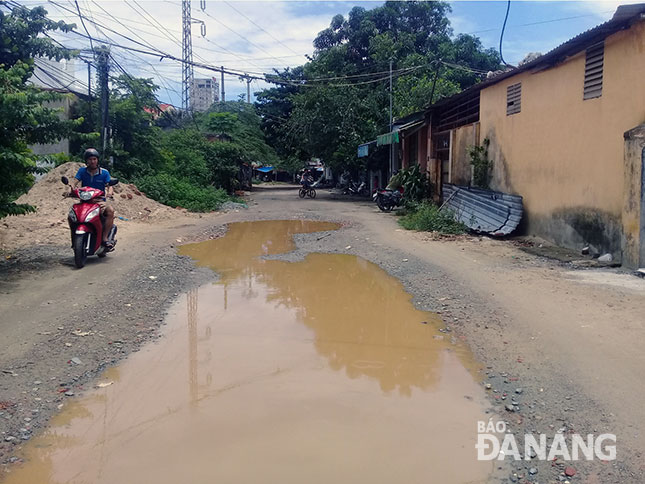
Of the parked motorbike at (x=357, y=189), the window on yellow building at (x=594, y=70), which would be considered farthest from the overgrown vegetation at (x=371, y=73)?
the window on yellow building at (x=594, y=70)

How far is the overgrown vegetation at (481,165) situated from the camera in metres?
14.1

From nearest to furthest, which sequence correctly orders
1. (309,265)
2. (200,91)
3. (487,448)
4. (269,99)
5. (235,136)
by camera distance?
(487,448) → (309,265) → (235,136) → (269,99) → (200,91)

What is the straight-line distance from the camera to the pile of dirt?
10672mm

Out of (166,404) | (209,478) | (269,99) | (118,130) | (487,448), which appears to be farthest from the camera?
(269,99)

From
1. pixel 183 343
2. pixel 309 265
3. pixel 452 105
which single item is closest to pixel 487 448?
pixel 183 343

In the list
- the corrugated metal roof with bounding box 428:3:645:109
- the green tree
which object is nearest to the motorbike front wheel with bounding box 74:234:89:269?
the green tree

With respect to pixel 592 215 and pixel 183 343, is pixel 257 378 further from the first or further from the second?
pixel 592 215

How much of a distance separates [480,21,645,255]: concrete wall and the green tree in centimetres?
830

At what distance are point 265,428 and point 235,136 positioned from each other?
2596 centimetres

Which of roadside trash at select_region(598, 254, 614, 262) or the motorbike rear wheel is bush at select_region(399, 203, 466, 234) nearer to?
roadside trash at select_region(598, 254, 614, 262)

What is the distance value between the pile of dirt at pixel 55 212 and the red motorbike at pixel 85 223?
2282 mm

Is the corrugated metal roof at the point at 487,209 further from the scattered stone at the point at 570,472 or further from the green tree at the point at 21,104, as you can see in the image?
the scattered stone at the point at 570,472

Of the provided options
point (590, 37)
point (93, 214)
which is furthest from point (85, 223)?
point (590, 37)

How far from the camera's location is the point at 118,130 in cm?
1888
